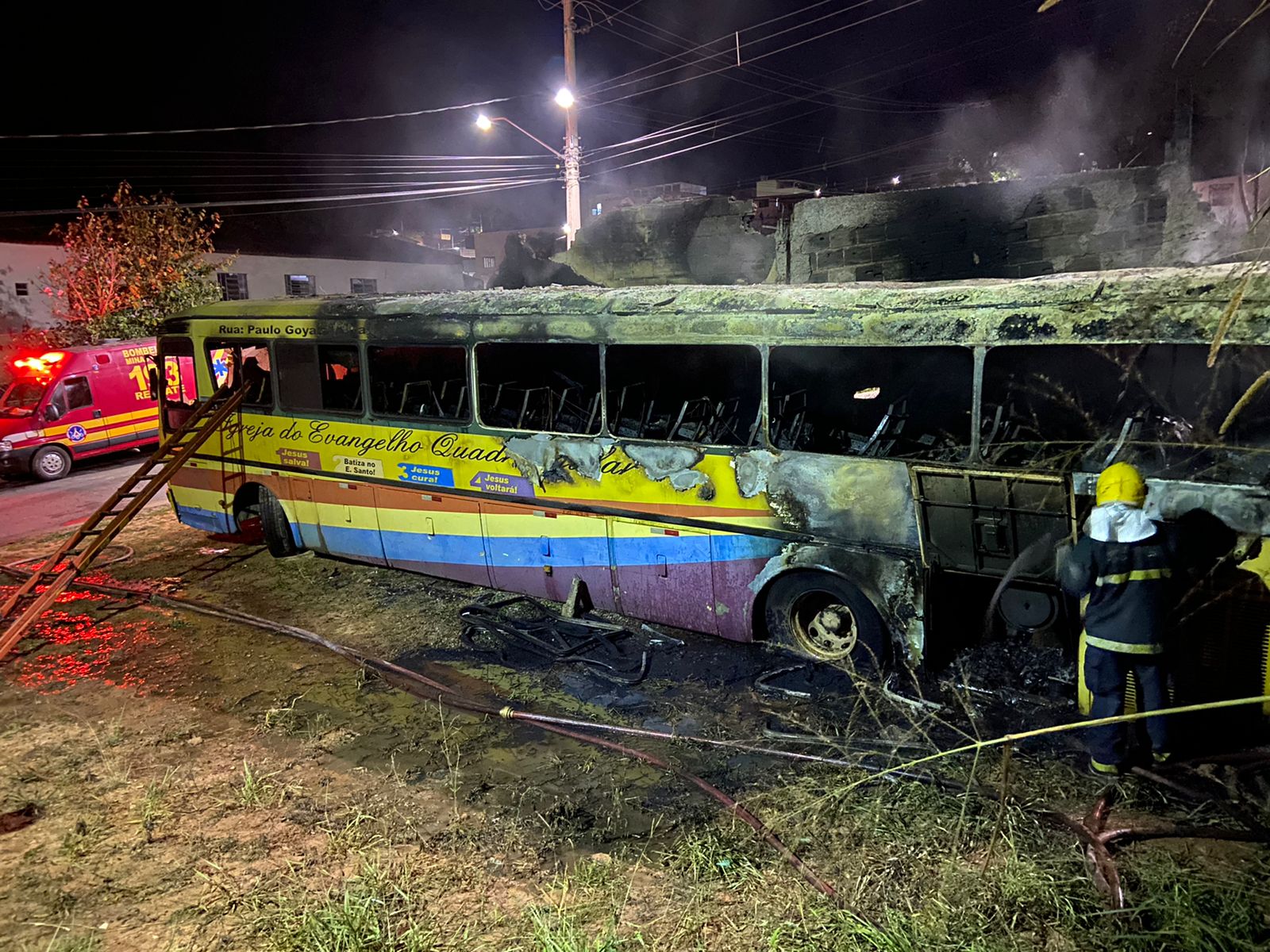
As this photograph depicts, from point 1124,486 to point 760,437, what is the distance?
2405 millimetres

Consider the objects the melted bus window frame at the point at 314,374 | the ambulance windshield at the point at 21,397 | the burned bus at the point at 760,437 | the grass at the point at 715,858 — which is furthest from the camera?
the ambulance windshield at the point at 21,397

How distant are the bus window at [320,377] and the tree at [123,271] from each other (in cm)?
1558

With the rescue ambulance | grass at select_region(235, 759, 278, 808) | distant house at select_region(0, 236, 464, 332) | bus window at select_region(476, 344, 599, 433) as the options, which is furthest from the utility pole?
grass at select_region(235, 759, 278, 808)

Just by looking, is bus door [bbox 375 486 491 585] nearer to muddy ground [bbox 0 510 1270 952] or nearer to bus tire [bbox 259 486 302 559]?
muddy ground [bbox 0 510 1270 952]

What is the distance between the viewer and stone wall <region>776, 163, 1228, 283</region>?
369 inches

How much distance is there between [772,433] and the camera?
591 cm

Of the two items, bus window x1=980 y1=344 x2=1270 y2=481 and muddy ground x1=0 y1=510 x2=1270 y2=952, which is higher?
bus window x1=980 y1=344 x2=1270 y2=481

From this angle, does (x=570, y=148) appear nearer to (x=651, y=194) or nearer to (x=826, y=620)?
(x=826, y=620)

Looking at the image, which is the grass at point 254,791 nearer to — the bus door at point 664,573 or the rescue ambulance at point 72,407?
the bus door at point 664,573

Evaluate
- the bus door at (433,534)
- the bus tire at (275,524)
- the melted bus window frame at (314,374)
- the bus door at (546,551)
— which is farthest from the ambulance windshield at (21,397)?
the bus door at (546,551)

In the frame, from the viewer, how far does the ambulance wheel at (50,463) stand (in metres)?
15.4

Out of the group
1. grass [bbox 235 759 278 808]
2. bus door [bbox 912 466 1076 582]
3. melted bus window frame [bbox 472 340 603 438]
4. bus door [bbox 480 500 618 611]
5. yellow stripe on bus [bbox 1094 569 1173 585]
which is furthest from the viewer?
melted bus window frame [bbox 472 340 603 438]

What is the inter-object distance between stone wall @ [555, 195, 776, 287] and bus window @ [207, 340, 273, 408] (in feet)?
24.2

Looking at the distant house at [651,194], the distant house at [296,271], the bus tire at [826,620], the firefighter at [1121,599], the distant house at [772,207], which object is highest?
the distant house at [651,194]
